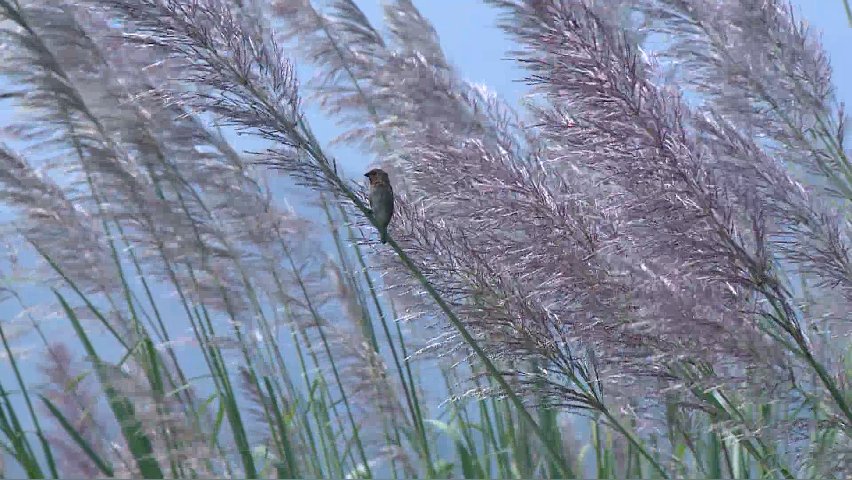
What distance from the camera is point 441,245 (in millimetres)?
1232

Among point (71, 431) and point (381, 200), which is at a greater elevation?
point (381, 200)

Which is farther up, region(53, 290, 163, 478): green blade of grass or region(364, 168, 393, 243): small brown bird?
region(364, 168, 393, 243): small brown bird

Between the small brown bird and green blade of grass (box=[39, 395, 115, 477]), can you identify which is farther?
green blade of grass (box=[39, 395, 115, 477])

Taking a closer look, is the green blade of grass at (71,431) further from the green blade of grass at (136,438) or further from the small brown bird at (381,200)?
the small brown bird at (381,200)

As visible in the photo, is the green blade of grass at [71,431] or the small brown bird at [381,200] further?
the green blade of grass at [71,431]

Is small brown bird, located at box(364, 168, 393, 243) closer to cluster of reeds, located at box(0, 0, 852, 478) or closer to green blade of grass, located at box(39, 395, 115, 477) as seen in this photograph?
cluster of reeds, located at box(0, 0, 852, 478)

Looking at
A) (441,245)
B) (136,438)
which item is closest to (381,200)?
(441,245)

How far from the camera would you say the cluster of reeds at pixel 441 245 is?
1130mm

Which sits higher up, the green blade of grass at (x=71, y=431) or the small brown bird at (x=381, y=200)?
the small brown bird at (x=381, y=200)

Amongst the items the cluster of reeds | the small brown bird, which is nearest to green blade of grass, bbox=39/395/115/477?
the cluster of reeds

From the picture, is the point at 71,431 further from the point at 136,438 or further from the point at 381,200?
the point at 381,200

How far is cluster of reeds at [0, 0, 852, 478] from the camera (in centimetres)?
113

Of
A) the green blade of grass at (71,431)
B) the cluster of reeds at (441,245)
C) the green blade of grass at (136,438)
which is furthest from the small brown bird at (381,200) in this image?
the green blade of grass at (71,431)

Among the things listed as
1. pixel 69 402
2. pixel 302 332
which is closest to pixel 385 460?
pixel 302 332
